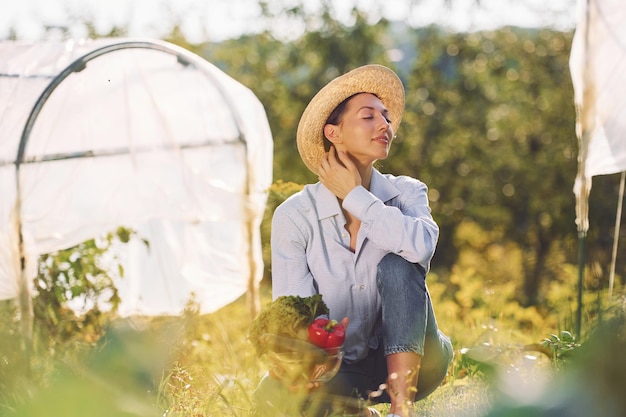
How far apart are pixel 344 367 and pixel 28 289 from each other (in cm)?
207

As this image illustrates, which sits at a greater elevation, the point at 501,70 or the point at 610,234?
the point at 501,70

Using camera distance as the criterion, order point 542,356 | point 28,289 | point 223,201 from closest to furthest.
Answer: point 542,356 → point 28,289 → point 223,201

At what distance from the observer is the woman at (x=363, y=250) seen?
2.54 meters

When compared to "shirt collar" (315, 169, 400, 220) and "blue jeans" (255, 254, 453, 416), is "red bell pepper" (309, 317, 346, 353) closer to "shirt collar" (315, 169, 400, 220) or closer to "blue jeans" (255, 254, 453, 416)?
"blue jeans" (255, 254, 453, 416)

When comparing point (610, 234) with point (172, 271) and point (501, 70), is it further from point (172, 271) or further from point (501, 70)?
point (172, 271)

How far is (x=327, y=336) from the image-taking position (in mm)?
2268

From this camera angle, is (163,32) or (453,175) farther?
(453,175)

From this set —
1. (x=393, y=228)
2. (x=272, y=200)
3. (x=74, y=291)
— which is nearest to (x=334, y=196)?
(x=393, y=228)

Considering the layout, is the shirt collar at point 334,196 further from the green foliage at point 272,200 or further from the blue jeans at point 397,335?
the green foliage at point 272,200

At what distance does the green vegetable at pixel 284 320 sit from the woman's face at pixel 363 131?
66 centimetres

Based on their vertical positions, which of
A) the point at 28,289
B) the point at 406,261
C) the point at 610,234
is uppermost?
the point at 406,261

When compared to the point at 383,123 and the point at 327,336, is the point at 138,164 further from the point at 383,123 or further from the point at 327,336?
the point at 327,336

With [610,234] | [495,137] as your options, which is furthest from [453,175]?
[610,234]

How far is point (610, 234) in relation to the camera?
26.8ft
